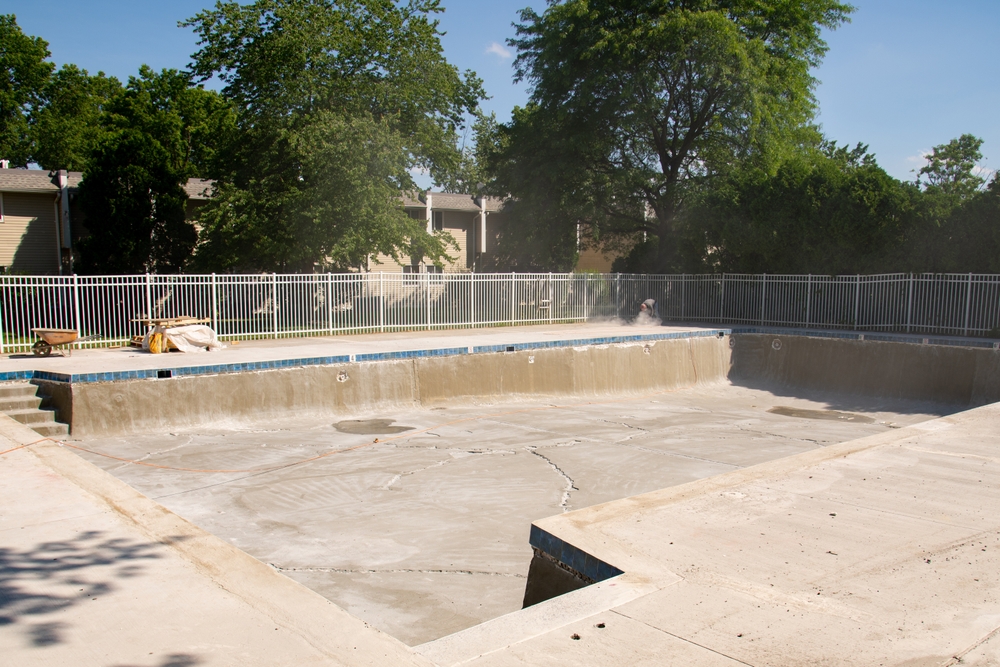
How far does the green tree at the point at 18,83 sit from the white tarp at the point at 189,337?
1343 inches

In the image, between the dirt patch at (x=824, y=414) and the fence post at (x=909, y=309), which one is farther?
the fence post at (x=909, y=309)

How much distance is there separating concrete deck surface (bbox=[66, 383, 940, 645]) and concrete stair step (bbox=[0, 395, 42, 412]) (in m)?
1.28

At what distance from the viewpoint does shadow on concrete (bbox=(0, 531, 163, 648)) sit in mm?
3695

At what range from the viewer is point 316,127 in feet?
69.9

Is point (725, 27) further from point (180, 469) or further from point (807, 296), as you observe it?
point (180, 469)

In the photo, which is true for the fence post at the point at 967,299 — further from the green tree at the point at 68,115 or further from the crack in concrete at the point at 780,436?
the green tree at the point at 68,115

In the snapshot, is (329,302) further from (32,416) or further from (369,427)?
(32,416)

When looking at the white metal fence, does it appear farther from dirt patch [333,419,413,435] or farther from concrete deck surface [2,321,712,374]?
dirt patch [333,419,413,435]

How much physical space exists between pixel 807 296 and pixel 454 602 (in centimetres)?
1824

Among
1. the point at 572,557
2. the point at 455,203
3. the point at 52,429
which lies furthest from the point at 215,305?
the point at 455,203

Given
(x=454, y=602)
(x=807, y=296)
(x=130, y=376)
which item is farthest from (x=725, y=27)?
(x=454, y=602)

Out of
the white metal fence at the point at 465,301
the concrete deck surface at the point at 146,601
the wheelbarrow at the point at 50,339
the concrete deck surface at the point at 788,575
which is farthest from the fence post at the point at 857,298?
the concrete deck surface at the point at 146,601

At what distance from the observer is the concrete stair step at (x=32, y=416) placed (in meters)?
10.0

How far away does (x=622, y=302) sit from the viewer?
24078 millimetres
